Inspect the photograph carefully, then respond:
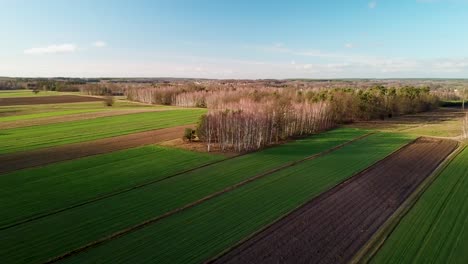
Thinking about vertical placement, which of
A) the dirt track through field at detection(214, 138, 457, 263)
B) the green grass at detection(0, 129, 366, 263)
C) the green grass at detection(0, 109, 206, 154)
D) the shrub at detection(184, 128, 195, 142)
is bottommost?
the dirt track through field at detection(214, 138, 457, 263)

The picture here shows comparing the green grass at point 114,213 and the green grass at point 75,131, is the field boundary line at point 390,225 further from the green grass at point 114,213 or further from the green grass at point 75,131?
the green grass at point 75,131

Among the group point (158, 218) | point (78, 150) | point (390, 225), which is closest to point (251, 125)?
point (78, 150)

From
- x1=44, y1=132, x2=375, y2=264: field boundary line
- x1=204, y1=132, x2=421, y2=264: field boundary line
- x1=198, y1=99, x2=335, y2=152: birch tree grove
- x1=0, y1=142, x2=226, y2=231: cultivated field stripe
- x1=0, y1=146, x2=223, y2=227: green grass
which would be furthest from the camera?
x1=198, y1=99, x2=335, y2=152: birch tree grove

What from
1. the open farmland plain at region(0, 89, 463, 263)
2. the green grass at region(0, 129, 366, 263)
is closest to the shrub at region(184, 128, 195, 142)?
the open farmland plain at region(0, 89, 463, 263)

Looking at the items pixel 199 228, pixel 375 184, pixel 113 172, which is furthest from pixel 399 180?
pixel 113 172

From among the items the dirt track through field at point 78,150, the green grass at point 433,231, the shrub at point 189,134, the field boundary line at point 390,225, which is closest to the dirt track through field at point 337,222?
the field boundary line at point 390,225

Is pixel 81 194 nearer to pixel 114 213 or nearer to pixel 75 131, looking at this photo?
pixel 114 213

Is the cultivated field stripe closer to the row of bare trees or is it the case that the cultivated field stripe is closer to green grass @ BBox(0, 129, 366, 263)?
green grass @ BBox(0, 129, 366, 263)
